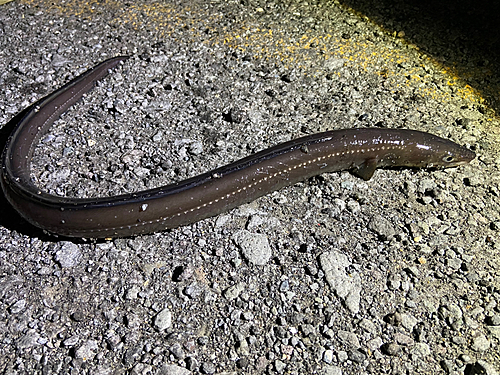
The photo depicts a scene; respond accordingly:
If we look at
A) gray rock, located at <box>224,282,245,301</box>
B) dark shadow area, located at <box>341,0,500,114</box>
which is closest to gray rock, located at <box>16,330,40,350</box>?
gray rock, located at <box>224,282,245,301</box>

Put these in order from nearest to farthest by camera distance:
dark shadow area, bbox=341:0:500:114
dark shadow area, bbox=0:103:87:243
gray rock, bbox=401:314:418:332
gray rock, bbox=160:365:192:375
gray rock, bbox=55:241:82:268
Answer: gray rock, bbox=160:365:192:375, gray rock, bbox=401:314:418:332, gray rock, bbox=55:241:82:268, dark shadow area, bbox=0:103:87:243, dark shadow area, bbox=341:0:500:114

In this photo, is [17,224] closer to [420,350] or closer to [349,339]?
[349,339]

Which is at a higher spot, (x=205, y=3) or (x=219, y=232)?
(x=205, y=3)

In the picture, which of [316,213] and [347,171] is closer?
[316,213]

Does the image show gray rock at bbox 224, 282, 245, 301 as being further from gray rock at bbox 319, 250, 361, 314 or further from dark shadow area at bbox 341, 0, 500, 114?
dark shadow area at bbox 341, 0, 500, 114

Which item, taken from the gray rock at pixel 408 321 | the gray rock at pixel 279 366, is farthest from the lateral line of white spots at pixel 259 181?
the gray rock at pixel 408 321

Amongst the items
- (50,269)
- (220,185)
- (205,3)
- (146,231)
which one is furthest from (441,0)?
(50,269)

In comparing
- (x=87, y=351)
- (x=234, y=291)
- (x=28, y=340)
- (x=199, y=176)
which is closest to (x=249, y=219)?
(x=199, y=176)

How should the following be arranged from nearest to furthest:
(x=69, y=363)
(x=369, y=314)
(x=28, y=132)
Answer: (x=69, y=363) → (x=369, y=314) → (x=28, y=132)

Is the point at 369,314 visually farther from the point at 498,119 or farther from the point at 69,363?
the point at 498,119
